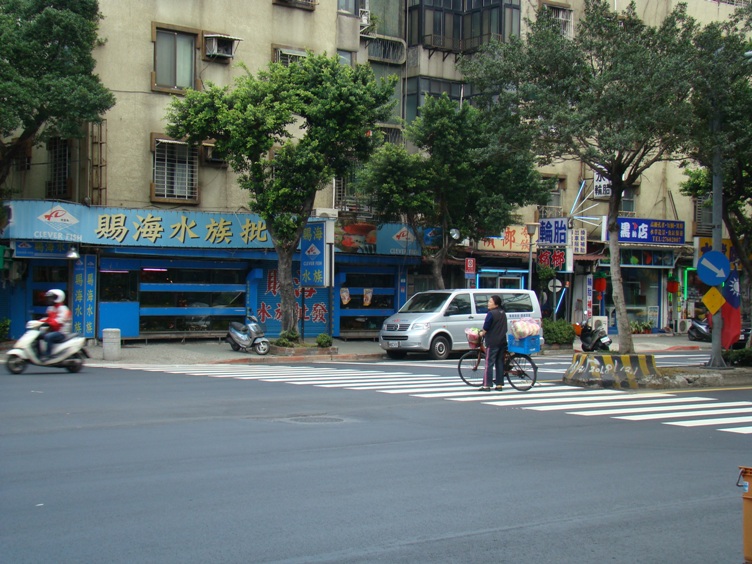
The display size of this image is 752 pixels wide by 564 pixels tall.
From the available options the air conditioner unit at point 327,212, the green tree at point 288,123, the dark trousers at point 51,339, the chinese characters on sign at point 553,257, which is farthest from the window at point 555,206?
the dark trousers at point 51,339

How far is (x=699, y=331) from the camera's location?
36719 mm

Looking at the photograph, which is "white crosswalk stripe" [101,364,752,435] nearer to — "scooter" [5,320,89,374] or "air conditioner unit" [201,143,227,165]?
"scooter" [5,320,89,374]

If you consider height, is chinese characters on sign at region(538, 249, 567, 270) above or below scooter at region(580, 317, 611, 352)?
above

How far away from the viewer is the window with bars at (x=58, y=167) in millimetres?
27344

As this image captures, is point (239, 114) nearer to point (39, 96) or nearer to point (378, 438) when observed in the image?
point (39, 96)

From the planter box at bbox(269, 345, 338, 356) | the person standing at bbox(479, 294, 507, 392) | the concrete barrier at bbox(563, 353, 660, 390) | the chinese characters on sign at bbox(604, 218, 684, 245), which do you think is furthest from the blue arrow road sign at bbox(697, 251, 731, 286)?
the chinese characters on sign at bbox(604, 218, 684, 245)

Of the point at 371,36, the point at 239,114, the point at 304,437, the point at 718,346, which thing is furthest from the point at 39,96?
the point at 718,346

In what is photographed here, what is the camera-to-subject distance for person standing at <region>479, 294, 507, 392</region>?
15859 mm

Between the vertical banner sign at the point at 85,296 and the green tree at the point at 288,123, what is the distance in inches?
200

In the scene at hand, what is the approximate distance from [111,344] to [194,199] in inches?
265

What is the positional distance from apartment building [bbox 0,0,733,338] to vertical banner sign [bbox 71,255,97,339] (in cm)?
3

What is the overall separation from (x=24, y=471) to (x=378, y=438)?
4250 millimetres

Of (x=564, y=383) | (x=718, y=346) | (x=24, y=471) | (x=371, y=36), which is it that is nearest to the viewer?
(x=24, y=471)

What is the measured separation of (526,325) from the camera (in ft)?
55.8
